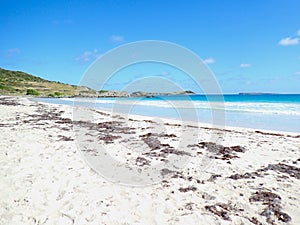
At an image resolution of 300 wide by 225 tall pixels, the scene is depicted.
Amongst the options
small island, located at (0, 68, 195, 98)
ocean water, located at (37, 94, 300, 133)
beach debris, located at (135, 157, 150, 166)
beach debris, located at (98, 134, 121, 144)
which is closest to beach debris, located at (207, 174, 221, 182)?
beach debris, located at (135, 157, 150, 166)

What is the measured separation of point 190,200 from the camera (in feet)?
13.5

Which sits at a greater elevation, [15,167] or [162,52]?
[162,52]

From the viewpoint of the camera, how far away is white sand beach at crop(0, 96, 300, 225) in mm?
3568

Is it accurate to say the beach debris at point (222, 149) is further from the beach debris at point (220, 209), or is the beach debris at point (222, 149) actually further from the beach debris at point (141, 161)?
the beach debris at point (220, 209)

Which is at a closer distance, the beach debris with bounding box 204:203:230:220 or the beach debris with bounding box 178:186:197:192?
the beach debris with bounding box 204:203:230:220

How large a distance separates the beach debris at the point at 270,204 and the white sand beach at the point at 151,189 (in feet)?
0.05

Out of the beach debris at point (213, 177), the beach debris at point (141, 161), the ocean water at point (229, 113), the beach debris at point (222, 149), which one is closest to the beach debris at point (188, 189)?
the beach debris at point (213, 177)

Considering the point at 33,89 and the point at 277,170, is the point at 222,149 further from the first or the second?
the point at 33,89

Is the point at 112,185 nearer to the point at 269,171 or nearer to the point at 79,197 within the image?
the point at 79,197

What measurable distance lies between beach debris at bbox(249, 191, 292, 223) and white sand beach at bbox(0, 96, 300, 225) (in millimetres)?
15

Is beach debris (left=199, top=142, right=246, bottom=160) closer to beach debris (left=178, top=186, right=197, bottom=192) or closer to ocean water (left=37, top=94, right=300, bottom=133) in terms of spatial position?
beach debris (left=178, top=186, right=197, bottom=192)

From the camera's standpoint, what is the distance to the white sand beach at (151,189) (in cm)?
357

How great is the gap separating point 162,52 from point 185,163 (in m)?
5.79

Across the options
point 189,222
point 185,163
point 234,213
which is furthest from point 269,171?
point 189,222
